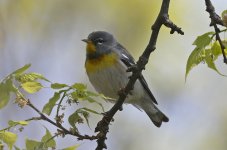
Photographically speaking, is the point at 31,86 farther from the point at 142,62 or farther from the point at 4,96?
the point at 142,62

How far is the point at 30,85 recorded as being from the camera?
2309 mm

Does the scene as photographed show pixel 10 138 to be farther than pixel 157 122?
No

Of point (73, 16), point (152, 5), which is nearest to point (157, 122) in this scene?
point (152, 5)

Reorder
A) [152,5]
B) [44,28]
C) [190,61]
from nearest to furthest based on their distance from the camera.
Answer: [190,61] < [152,5] < [44,28]

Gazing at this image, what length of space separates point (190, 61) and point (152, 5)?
4.31 m

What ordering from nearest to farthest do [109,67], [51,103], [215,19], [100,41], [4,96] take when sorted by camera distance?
[215,19] → [4,96] → [51,103] → [109,67] → [100,41]

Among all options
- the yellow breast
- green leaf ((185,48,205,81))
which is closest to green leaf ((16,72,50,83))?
green leaf ((185,48,205,81))

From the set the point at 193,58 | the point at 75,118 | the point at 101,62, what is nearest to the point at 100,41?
the point at 101,62

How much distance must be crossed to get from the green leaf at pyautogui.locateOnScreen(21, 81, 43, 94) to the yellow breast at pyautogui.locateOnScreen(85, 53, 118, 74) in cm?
270

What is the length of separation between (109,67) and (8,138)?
9.57 ft

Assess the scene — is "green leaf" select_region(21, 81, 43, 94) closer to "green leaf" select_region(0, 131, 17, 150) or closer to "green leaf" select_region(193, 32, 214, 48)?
"green leaf" select_region(0, 131, 17, 150)

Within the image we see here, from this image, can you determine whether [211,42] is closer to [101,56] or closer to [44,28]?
[101,56]

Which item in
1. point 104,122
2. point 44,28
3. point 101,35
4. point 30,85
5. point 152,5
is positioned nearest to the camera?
point 30,85

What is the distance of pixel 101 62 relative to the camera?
5.06m
